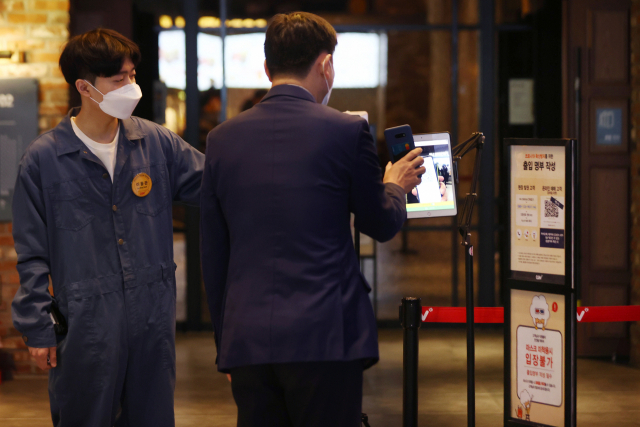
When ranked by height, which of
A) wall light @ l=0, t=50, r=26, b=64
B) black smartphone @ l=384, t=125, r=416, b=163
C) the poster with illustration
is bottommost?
the poster with illustration

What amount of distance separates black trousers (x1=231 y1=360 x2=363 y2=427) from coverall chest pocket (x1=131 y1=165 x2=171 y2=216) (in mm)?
894

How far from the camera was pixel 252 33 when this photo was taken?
6.13 metres

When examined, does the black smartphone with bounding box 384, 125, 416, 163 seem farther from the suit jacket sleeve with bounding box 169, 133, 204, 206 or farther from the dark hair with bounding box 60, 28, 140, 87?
the dark hair with bounding box 60, 28, 140, 87

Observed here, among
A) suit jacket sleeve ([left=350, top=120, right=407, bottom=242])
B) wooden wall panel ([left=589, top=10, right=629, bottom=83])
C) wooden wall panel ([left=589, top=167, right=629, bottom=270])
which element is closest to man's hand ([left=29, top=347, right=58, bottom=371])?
suit jacket sleeve ([left=350, top=120, right=407, bottom=242])

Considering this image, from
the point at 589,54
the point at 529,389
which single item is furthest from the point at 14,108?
the point at 589,54

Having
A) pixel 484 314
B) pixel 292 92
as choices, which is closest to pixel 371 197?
pixel 292 92

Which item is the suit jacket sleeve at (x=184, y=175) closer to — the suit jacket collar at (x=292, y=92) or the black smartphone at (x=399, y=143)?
the black smartphone at (x=399, y=143)

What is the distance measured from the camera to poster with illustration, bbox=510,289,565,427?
3201mm

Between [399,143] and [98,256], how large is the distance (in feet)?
3.68

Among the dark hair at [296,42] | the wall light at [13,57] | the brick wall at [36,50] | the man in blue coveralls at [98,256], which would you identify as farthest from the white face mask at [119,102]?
the wall light at [13,57]

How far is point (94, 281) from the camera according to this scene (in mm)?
2424

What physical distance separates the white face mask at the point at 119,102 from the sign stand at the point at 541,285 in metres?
1.74

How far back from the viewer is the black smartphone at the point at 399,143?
2.29 metres

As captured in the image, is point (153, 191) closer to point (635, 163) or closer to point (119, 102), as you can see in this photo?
point (119, 102)
